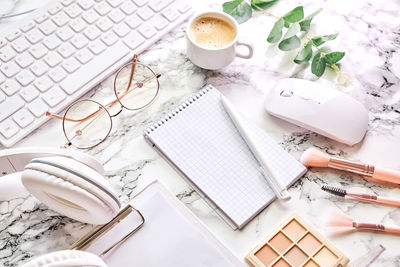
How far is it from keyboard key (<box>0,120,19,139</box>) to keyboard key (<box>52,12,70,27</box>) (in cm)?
21

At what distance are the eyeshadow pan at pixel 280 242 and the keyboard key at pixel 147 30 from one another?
0.42 metres

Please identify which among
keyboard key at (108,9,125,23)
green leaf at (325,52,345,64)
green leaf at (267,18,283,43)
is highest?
keyboard key at (108,9,125,23)

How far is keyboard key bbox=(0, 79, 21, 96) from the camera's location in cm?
86

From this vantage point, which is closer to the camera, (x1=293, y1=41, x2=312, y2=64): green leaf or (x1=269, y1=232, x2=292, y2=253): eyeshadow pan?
(x1=269, y1=232, x2=292, y2=253): eyeshadow pan

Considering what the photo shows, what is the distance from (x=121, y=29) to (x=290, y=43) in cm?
31

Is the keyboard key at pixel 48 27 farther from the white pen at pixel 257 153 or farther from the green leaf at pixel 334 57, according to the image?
the green leaf at pixel 334 57

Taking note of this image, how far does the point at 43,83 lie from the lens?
87 centimetres

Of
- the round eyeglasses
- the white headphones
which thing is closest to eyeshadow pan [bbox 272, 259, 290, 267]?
the white headphones

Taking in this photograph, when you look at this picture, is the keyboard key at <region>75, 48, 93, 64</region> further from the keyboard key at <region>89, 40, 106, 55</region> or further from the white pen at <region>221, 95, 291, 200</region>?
the white pen at <region>221, 95, 291, 200</region>

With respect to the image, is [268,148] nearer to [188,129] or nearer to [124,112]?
[188,129]

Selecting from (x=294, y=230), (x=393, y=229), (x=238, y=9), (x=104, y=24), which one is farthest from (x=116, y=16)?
(x=393, y=229)

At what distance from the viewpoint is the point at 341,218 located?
0.79m

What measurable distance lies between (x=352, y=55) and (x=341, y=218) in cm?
32

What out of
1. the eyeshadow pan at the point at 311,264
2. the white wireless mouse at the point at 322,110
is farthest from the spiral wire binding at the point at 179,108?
the eyeshadow pan at the point at 311,264
